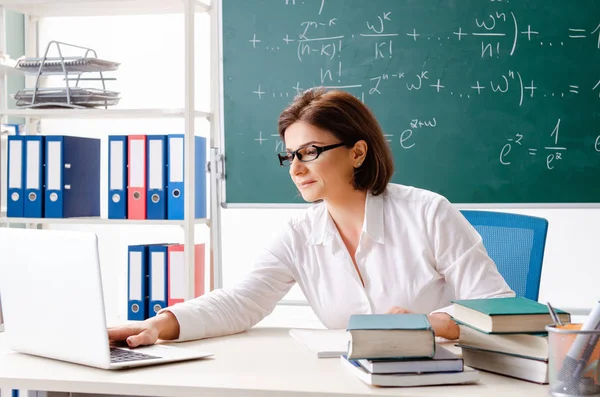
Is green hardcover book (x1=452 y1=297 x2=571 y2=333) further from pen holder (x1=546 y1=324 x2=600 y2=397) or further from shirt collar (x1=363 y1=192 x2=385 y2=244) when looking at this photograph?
shirt collar (x1=363 y1=192 x2=385 y2=244)

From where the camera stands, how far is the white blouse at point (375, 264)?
5.82ft

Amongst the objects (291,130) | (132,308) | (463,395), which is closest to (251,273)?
(291,130)

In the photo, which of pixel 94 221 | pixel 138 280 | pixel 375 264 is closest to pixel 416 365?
pixel 375 264

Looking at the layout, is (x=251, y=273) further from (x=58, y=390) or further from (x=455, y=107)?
(x=455, y=107)

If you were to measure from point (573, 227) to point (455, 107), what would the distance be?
27.2 inches

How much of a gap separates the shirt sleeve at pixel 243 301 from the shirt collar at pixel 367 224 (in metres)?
0.08

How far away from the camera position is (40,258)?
1.34 metres

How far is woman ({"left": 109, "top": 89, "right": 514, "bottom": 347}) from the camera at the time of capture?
180 centimetres

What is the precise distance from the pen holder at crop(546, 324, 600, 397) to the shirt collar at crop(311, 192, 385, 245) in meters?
0.77

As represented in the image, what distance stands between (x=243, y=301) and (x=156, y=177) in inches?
55.4

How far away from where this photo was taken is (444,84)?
3062mm

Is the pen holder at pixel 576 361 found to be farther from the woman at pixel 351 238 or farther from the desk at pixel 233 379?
the woman at pixel 351 238

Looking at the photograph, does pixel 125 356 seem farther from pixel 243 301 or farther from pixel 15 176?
pixel 15 176

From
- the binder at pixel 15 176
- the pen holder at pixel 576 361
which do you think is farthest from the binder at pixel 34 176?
the pen holder at pixel 576 361
